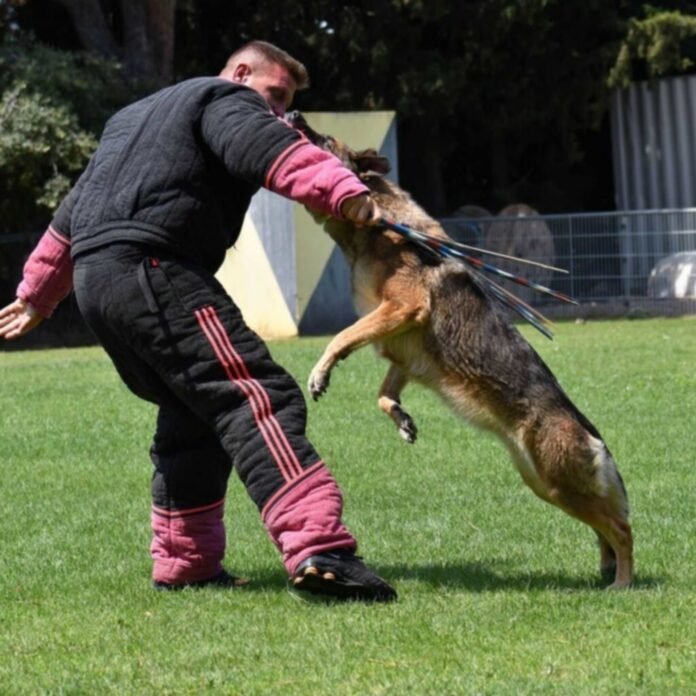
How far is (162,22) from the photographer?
74.0 ft

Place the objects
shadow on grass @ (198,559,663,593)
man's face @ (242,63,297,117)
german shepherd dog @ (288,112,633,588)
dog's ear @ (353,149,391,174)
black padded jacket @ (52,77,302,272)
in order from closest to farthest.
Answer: black padded jacket @ (52,77,302,272), man's face @ (242,63,297,117), shadow on grass @ (198,559,663,593), german shepherd dog @ (288,112,633,588), dog's ear @ (353,149,391,174)

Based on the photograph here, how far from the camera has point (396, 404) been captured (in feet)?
20.9

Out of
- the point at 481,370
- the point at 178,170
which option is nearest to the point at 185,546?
the point at 481,370


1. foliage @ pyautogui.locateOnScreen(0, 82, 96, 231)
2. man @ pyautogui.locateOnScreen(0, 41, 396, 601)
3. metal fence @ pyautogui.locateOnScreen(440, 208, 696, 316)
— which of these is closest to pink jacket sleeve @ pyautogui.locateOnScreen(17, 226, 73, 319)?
man @ pyautogui.locateOnScreen(0, 41, 396, 601)

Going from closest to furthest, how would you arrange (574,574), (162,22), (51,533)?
(574,574), (51,533), (162,22)

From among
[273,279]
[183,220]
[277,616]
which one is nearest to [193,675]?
[277,616]

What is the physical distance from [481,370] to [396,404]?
0.57 metres

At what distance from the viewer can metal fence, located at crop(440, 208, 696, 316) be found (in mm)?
20938

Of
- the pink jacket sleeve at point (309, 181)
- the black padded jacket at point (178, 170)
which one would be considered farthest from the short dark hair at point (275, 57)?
the pink jacket sleeve at point (309, 181)

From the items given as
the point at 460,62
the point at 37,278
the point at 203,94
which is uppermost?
the point at 460,62

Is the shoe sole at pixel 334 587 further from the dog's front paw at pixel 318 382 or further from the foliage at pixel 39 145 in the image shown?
the foliage at pixel 39 145

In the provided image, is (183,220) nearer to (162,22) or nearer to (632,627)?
(632,627)

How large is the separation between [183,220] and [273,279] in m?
14.2

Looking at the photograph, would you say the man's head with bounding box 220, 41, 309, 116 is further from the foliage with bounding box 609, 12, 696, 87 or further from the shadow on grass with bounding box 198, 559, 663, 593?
the foliage with bounding box 609, 12, 696, 87
